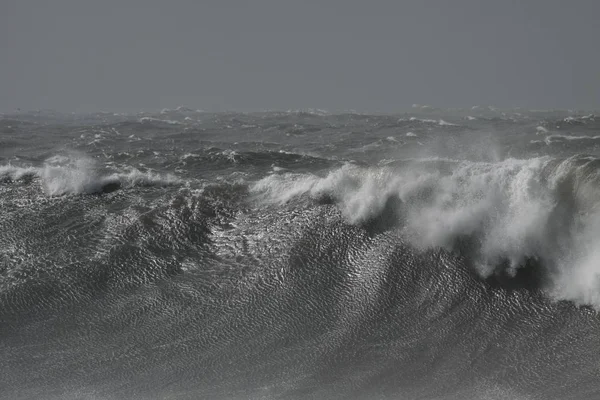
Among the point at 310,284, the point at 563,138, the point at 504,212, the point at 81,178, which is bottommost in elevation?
the point at 310,284

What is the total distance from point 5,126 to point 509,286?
86.4 ft

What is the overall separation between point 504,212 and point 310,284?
3189 mm

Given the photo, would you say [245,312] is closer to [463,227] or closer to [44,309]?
[44,309]

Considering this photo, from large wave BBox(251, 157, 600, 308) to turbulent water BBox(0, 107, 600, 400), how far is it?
2 centimetres

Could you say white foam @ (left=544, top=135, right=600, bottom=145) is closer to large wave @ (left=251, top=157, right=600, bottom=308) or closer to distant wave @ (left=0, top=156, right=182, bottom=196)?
large wave @ (left=251, top=157, right=600, bottom=308)

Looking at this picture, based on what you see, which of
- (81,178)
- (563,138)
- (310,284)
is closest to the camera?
(310,284)

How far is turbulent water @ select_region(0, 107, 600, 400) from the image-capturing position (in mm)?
6676

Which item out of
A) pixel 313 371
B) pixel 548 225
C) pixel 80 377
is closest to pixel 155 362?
pixel 80 377

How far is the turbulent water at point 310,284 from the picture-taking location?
668 centimetres

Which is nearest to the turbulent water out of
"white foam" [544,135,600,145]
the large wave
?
the large wave

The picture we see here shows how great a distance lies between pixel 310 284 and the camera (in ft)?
28.3

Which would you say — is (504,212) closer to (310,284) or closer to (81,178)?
(310,284)

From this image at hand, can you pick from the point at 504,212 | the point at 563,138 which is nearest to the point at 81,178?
the point at 504,212

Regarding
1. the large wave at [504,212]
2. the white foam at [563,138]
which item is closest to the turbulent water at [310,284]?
the large wave at [504,212]
